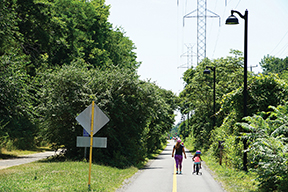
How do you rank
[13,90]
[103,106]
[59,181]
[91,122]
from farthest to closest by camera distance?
1. [13,90]
2. [103,106]
3. [59,181]
4. [91,122]

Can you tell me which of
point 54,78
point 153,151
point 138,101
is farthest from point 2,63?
point 153,151

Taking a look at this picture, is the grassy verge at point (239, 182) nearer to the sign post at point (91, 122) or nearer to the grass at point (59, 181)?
the grass at point (59, 181)

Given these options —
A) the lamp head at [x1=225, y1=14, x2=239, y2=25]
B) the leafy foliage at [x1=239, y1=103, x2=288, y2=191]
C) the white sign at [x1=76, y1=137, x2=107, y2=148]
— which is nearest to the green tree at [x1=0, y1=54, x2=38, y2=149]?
the white sign at [x1=76, y1=137, x2=107, y2=148]

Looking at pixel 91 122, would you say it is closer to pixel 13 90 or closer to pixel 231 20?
pixel 231 20

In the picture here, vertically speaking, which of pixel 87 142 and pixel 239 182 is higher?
pixel 87 142

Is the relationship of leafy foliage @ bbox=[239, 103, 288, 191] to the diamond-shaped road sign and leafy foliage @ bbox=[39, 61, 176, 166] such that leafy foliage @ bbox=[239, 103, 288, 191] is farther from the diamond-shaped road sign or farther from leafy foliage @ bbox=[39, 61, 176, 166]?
leafy foliage @ bbox=[39, 61, 176, 166]

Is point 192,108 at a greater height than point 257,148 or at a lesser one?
greater

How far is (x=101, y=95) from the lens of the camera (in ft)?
73.4

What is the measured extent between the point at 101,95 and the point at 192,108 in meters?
23.7

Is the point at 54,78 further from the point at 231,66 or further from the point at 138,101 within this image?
the point at 231,66

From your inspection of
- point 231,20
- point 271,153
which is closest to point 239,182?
point 271,153

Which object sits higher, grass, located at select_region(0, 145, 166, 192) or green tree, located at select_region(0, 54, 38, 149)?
green tree, located at select_region(0, 54, 38, 149)

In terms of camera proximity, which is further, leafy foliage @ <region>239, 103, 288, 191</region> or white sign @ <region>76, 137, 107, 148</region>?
white sign @ <region>76, 137, 107, 148</region>

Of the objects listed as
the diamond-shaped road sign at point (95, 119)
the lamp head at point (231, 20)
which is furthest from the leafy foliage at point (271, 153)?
the lamp head at point (231, 20)
